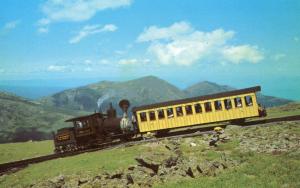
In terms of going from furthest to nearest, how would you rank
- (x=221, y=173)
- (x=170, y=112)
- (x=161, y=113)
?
(x=161, y=113) → (x=170, y=112) → (x=221, y=173)

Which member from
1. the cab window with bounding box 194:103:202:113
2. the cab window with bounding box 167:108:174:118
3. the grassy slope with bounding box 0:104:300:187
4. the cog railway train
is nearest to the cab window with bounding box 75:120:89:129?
the cog railway train

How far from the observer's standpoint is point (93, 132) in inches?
1287

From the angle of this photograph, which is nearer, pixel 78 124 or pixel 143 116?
pixel 78 124

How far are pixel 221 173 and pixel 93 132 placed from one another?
18242 mm

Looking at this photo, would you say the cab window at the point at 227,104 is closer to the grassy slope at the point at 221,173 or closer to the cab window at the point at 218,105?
the cab window at the point at 218,105

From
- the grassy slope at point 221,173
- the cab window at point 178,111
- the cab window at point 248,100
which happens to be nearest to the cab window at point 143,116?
the cab window at point 178,111

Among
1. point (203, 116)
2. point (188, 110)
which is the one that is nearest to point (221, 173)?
Result: point (203, 116)

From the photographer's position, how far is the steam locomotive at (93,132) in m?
32.8

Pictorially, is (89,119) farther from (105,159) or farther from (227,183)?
(227,183)

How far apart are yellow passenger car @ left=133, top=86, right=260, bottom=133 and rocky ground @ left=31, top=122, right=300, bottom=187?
6.30m

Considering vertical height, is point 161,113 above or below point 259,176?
above

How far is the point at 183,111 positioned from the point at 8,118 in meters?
184

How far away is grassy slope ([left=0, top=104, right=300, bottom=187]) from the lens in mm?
14848

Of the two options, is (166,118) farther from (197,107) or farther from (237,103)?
(237,103)
